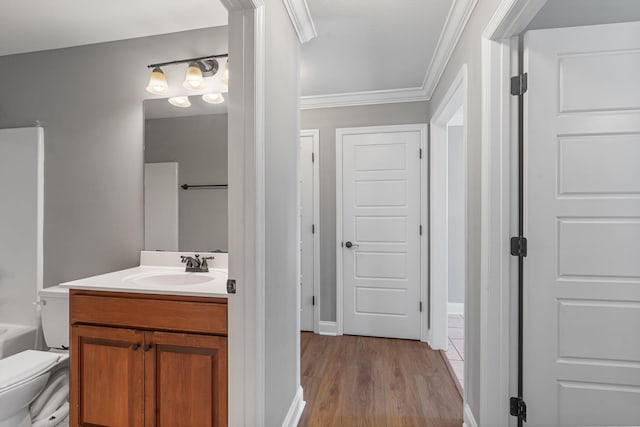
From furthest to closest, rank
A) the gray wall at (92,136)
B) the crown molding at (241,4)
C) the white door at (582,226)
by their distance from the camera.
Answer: the gray wall at (92,136)
the white door at (582,226)
the crown molding at (241,4)

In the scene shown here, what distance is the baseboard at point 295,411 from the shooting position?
162 cm

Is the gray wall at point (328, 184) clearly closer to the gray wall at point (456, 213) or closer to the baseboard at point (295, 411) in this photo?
the baseboard at point (295, 411)

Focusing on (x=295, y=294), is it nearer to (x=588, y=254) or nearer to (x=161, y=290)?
(x=161, y=290)

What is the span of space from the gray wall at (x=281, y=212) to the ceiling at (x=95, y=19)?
587 mm

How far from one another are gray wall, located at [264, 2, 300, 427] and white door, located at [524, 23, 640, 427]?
1.16 m

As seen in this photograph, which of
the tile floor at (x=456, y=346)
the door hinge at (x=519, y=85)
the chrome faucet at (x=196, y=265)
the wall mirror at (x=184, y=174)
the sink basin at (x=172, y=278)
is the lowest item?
the tile floor at (x=456, y=346)

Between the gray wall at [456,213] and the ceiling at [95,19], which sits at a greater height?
the ceiling at [95,19]

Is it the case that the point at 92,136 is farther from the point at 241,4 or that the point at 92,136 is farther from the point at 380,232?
the point at 380,232

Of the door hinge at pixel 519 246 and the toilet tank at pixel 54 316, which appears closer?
the door hinge at pixel 519 246

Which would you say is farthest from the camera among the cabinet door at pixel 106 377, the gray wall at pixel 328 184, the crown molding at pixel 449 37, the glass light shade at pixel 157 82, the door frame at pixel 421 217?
the gray wall at pixel 328 184

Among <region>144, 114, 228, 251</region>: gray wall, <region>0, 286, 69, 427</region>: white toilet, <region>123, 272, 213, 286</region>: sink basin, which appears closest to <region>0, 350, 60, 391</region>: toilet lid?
<region>0, 286, 69, 427</region>: white toilet

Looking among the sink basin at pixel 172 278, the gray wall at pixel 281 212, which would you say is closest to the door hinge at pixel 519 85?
the gray wall at pixel 281 212

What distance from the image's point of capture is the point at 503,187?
1367 millimetres

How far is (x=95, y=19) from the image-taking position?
6.04 ft
